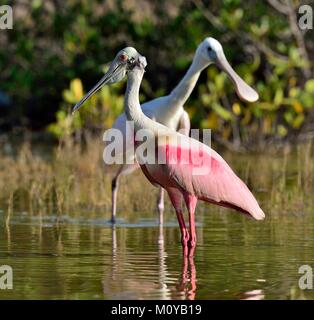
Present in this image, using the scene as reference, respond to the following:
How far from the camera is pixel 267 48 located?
758 inches

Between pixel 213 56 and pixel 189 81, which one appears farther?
pixel 189 81

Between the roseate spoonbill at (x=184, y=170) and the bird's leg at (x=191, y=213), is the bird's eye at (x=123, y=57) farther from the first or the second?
the bird's leg at (x=191, y=213)

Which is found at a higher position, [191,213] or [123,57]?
[123,57]

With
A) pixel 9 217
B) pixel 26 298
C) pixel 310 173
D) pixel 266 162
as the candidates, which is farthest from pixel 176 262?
pixel 266 162

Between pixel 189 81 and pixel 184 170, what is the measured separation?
228 cm

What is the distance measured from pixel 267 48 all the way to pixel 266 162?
2694 mm

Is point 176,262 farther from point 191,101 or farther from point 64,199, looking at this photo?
point 191,101

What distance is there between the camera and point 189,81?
11789 millimetres

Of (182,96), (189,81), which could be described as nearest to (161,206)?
(182,96)

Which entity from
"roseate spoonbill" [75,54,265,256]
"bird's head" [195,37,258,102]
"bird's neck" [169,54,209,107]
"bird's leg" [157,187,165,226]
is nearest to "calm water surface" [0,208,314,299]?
"bird's leg" [157,187,165,226]

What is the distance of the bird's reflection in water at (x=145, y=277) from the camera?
7.90 metres

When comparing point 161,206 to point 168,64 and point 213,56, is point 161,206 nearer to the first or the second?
point 213,56

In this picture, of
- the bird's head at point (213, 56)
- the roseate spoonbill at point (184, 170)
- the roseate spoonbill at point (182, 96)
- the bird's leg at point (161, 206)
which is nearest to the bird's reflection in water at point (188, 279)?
the roseate spoonbill at point (184, 170)
